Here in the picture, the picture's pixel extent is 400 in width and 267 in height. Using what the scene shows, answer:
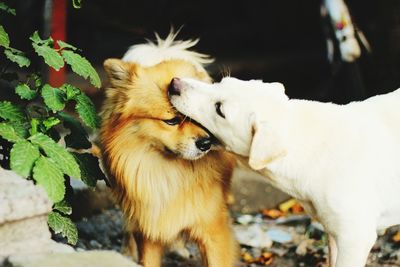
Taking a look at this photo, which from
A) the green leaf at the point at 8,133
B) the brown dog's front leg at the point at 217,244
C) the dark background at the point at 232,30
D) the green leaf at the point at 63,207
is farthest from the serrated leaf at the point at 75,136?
the dark background at the point at 232,30

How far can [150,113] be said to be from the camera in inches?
148

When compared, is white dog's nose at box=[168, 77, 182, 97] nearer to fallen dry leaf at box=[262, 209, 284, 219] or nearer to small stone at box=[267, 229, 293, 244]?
small stone at box=[267, 229, 293, 244]

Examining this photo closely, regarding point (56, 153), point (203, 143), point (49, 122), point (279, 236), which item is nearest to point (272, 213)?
point (279, 236)

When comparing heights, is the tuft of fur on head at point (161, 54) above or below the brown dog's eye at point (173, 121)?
above

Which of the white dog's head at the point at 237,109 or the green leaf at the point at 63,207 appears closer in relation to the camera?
the white dog's head at the point at 237,109

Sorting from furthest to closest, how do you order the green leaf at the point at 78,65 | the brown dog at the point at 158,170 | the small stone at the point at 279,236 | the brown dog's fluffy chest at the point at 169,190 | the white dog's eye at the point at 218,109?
the small stone at the point at 279,236 < the brown dog's fluffy chest at the point at 169,190 < the brown dog at the point at 158,170 < the green leaf at the point at 78,65 < the white dog's eye at the point at 218,109

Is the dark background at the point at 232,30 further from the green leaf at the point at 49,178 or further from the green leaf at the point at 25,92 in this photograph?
the green leaf at the point at 49,178

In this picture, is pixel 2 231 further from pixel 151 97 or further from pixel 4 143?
pixel 151 97

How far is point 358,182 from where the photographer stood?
10.8ft

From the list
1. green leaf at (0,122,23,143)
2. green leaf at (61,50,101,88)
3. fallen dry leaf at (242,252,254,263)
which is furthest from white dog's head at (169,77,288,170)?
fallen dry leaf at (242,252,254,263)

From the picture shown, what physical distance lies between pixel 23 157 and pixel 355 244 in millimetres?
1614

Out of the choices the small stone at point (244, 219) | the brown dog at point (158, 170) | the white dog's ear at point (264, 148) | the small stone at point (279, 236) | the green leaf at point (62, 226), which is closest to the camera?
the white dog's ear at point (264, 148)

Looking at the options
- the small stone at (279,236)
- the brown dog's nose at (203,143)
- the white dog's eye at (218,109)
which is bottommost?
the small stone at (279,236)

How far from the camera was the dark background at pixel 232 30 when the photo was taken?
7957 millimetres
